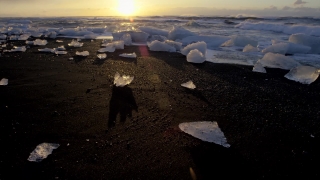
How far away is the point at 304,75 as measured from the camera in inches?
148

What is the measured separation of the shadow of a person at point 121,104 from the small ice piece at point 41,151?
0.54 meters

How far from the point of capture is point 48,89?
3150 mm

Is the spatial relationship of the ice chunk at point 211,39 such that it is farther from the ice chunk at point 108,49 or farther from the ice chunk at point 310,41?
the ice chunk at point 108,49

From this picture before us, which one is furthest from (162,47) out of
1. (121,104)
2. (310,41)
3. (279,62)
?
(310,41)

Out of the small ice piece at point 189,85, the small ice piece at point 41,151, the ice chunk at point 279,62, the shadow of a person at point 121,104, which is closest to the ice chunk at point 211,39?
the ice chunk at point 279,62

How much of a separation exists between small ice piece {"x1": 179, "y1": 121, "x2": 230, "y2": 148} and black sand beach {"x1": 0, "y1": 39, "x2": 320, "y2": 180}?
0.06 m

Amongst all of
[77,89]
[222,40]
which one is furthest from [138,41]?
[77,89]

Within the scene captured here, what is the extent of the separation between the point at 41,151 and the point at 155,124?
1.01m

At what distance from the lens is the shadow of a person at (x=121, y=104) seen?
2.39 meters

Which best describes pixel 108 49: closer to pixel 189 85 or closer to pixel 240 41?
pixel 189 85

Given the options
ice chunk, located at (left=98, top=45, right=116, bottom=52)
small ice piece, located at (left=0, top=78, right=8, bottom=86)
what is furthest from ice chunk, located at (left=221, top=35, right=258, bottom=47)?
small ice piece, located at (left=0, top=78, right=8, bottom=86)

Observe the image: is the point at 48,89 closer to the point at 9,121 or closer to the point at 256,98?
the point at 9,121

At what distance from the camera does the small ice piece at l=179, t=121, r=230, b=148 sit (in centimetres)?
202

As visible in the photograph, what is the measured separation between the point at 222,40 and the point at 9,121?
6935 millimetres
